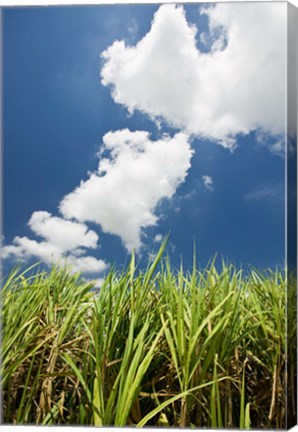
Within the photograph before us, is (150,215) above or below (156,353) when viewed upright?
above

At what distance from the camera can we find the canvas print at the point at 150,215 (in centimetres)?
470

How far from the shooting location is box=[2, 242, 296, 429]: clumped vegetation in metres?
4.66

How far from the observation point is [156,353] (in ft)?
15.6

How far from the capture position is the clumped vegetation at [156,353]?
4660 millimetres

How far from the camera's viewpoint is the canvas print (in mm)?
4699

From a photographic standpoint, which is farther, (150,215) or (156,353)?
(150,215)

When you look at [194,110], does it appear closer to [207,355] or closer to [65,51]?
[65,51]

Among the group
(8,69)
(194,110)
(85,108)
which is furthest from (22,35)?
(194,110)

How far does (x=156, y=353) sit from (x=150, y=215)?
752 mm

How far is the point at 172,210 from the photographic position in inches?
190

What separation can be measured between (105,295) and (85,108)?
1.06m

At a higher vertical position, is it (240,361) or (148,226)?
(148,226)

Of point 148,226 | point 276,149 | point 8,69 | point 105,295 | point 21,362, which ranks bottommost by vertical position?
point 21,362

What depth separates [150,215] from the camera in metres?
4.85
